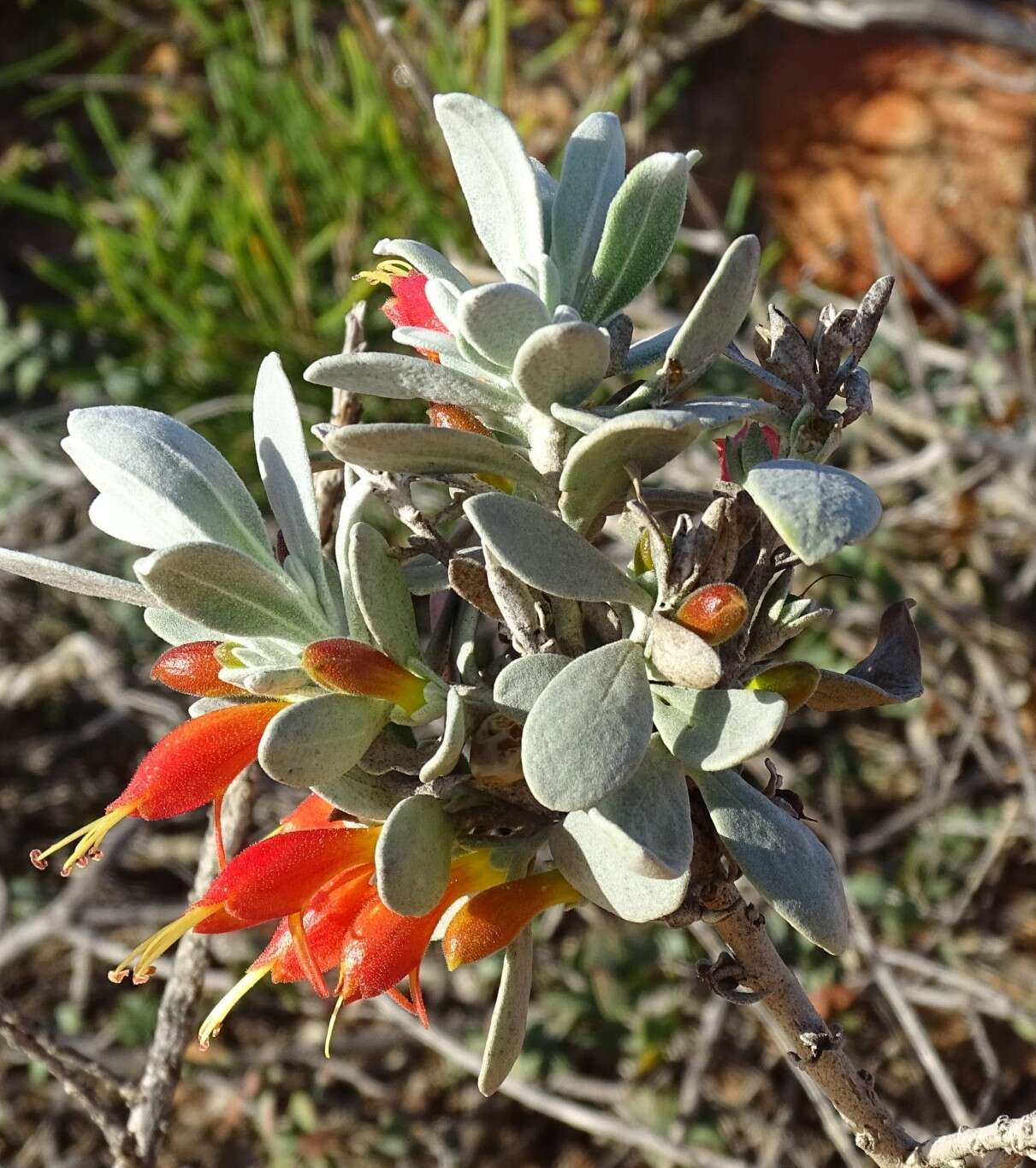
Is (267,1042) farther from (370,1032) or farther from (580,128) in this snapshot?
(580,128)

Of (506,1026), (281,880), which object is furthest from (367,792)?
(506,1026)

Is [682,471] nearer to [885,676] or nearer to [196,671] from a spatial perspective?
[885,676]

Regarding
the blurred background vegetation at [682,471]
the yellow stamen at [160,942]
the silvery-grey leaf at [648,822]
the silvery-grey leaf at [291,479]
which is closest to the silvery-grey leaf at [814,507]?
the silvery-grey leaf at [648,822]

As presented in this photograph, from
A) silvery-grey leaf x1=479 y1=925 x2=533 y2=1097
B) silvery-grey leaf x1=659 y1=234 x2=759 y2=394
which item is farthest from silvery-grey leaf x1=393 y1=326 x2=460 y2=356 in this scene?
silvery-grey leaf x1=479 y1=925 x2=533 y2=1097

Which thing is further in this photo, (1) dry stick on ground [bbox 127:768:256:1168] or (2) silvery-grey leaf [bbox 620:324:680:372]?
(1) dry stick on ground [bbox 127:768:256:1168]

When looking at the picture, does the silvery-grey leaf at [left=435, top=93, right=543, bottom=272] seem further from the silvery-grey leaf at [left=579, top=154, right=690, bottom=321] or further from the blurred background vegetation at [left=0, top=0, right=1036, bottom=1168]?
the blurred background vegetation at [left=0, top=0, right=1036, bottom=1168]

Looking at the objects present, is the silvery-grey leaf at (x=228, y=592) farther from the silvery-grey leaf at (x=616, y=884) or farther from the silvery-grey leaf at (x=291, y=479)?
the silvery-grey leaf at (x=616, y=884)

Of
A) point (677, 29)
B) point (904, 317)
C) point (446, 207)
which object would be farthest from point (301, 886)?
point (677, 29)
